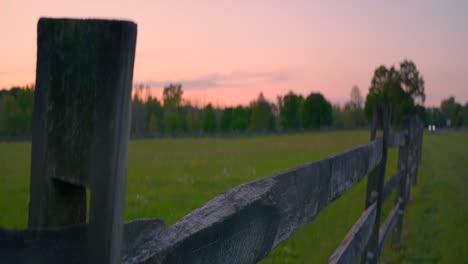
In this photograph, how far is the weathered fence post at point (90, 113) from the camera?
0.74 metres

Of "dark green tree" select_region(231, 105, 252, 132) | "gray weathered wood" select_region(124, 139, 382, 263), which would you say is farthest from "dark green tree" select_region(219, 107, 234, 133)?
"gray weathered wood" select_region(124, 139, 382, 263)

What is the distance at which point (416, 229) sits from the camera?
729 cm

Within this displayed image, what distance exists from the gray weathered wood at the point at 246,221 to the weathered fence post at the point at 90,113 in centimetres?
16

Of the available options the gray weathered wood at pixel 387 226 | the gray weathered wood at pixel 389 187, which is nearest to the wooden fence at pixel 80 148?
the gray weathered wood at pixel 389 187

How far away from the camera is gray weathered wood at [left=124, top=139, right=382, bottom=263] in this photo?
0.93 meters

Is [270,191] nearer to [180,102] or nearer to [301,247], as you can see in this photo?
[301,247]

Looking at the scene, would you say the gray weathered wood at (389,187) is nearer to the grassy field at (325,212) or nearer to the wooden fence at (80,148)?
the grassy field at (325,212)

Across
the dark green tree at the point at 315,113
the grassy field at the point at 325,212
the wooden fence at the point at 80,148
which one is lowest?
the grassy field at the point at 325,212

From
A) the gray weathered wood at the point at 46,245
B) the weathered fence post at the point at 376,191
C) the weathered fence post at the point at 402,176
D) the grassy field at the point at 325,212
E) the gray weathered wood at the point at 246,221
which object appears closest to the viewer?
the gray weathered wood at the point at 46,245

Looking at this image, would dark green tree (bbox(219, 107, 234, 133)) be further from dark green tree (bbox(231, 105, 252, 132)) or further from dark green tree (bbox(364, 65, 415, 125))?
dark green tree (bbox(364, 65, 415, 125))

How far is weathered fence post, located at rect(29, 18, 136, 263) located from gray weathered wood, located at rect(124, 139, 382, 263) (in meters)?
0.16

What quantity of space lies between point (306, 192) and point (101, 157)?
3.49ft

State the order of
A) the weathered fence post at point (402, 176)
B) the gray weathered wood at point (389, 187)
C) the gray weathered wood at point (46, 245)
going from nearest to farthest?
1. the gray weathered wood at point (46, 245)
2. the gray weathered wood at point (389, 187)
3. the weathered fence post at point (402, 176)

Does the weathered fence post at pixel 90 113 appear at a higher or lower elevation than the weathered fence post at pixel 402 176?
higher
